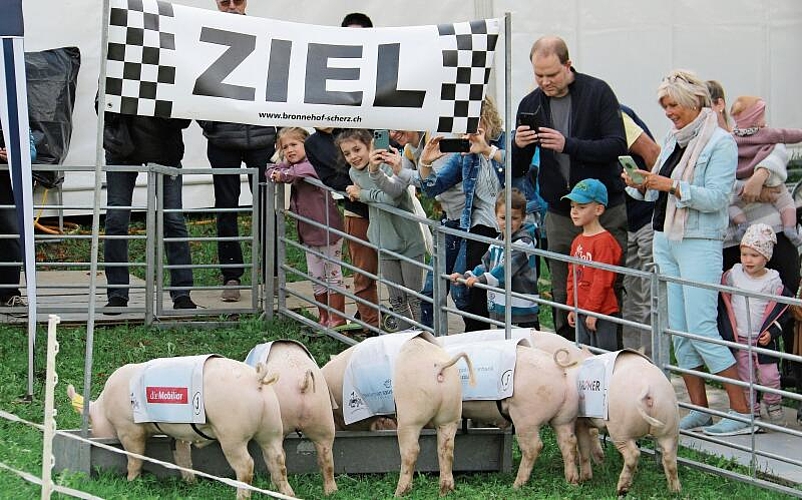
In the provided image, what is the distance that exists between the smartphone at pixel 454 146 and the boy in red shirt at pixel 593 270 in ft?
2.27

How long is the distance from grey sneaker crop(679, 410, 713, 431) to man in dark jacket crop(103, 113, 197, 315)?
4.03 m

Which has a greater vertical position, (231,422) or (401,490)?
(231,422)

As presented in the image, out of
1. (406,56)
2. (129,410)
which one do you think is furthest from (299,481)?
(406,56)

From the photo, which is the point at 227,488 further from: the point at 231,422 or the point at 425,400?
the point at 425,400

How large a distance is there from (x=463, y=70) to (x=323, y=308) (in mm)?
3128

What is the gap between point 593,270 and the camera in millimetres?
8141

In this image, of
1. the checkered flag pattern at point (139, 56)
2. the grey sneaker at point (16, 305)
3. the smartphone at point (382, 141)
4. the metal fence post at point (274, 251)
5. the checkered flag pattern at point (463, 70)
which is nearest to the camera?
the checkered flag pattern at point (139, 56)

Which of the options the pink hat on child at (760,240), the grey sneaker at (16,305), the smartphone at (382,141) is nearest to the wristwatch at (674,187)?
the pink hat on child at (760,240)

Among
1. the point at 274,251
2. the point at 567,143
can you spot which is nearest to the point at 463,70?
the point at 567,143

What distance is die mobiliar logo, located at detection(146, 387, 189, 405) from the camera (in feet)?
20.1

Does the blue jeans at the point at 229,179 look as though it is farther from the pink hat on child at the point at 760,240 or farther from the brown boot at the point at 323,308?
the pink hat on child at the point at 760,240

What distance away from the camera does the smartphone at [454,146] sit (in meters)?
8.20

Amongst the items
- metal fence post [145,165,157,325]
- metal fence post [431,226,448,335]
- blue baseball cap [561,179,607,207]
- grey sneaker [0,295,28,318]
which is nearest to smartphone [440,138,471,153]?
metal fence post [431,226,448,335]

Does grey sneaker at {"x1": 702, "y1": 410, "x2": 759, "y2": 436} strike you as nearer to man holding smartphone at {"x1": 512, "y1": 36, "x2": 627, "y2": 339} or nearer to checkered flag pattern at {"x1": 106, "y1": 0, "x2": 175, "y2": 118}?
man holding smartphone at {"x1": 512, "y1": 36, "x2": 627, "y2": 339}
